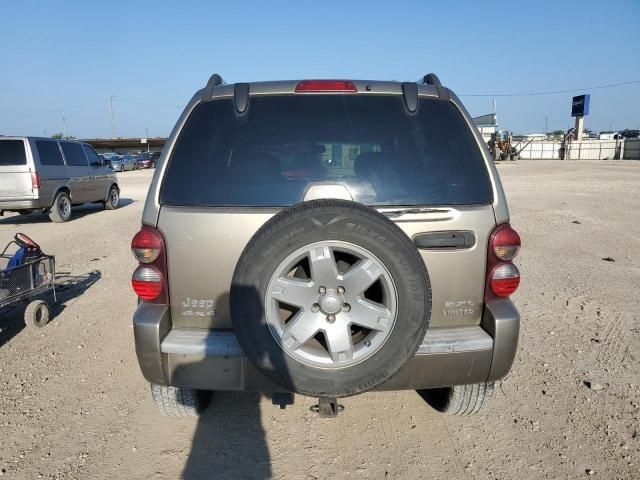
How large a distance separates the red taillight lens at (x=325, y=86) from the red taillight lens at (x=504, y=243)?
108cm

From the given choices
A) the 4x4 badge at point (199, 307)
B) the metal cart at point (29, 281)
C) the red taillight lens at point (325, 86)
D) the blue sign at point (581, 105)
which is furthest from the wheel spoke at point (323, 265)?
the blue sign at point (581, 105)

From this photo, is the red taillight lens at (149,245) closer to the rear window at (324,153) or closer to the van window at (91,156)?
the rear window at (324,153)

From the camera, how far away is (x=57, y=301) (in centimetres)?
518

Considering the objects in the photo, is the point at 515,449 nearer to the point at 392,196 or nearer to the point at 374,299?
the point at 374,299

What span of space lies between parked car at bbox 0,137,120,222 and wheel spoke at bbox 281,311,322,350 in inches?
401

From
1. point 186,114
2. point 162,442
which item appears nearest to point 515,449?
point 162,442

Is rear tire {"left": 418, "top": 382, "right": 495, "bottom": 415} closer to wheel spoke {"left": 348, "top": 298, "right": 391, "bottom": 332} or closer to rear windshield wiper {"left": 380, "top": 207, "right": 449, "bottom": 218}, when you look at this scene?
wheel spoke {"left": 348, "top": 298, "right": 391, "bottom": 332}

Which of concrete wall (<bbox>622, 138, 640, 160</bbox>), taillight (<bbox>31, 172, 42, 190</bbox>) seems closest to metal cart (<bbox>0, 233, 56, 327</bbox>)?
taillight (<bbox>31, 172, 42, 190</bbox>)

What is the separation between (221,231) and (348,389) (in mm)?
984

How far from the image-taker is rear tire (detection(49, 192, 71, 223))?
417 inches

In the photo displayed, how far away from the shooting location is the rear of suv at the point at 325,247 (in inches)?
79.4

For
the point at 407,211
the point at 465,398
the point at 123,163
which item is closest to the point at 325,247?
the point at 407,211

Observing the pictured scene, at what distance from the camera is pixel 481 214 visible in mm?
2264

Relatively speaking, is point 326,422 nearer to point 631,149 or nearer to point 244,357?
point 244,357
